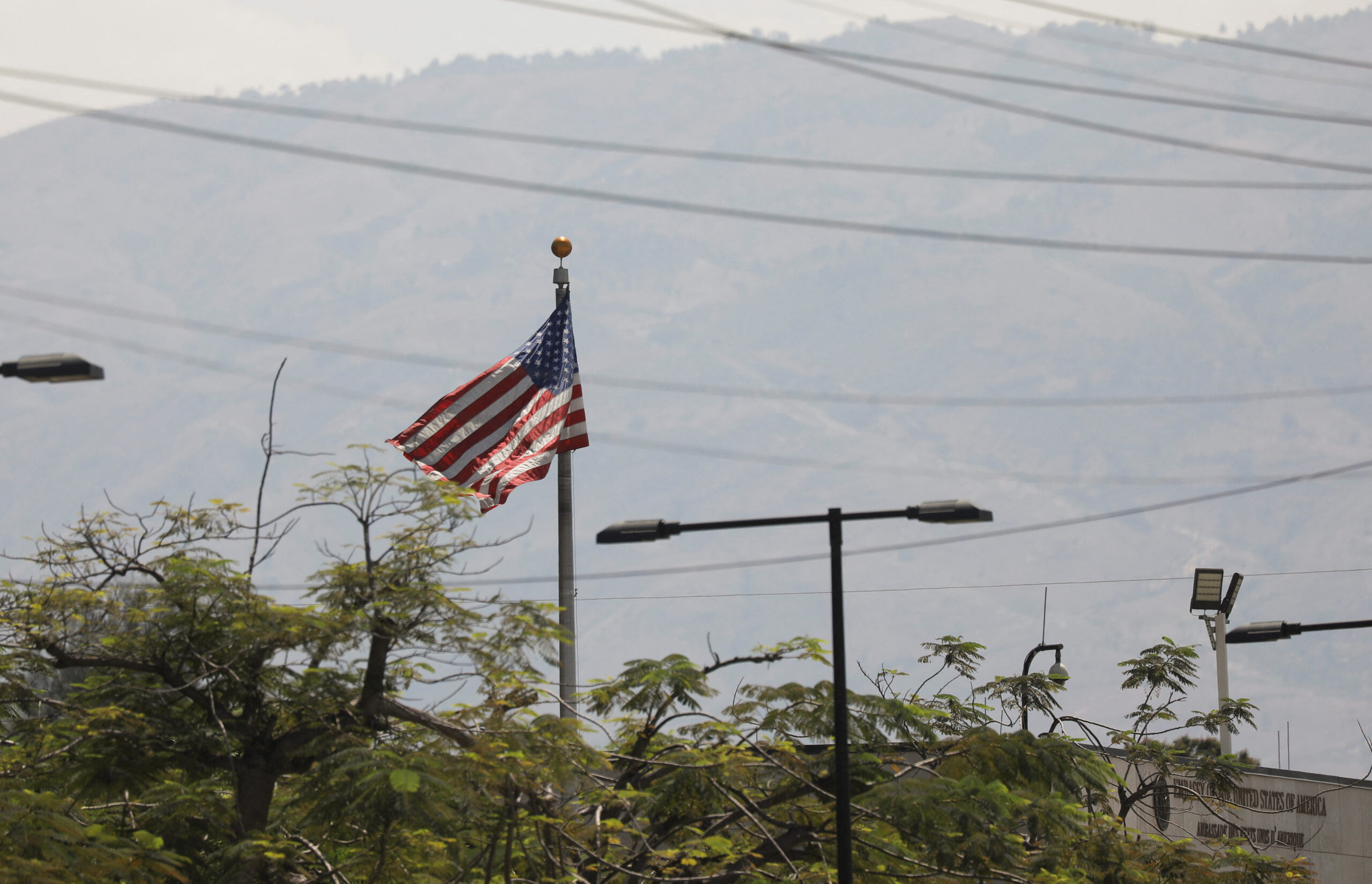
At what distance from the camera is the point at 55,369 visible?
1255cm

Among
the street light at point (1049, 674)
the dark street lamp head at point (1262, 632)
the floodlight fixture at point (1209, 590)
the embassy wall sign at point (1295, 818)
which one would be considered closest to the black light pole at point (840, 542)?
the street light at point (1049, 674)

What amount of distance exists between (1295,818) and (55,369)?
2690 cm

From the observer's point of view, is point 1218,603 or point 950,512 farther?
point 1218,603

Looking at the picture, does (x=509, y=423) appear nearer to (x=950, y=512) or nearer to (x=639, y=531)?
(x=639, y=531)

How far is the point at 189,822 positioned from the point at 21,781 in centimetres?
189

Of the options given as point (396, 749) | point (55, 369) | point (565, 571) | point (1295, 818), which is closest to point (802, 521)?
point (565, 571)

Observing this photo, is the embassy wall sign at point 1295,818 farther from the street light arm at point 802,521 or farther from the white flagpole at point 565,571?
the street light arm at point 802,521

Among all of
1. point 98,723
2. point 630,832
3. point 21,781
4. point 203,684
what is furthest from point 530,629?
point 21,781

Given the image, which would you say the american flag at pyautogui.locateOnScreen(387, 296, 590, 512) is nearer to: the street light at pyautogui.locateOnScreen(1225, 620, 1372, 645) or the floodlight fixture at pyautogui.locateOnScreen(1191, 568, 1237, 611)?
the street light at pyautogui.locateOnScreen(1225, 620, 1372, 645)

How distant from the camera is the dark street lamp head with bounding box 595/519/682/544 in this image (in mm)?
16312

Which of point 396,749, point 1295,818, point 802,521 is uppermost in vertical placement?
point 802,521

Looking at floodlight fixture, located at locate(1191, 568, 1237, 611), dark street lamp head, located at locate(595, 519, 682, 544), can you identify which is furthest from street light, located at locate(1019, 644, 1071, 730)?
dark street lamp head, located at locate(595, 519, 682, 544)

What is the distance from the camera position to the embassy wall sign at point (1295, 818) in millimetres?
29562

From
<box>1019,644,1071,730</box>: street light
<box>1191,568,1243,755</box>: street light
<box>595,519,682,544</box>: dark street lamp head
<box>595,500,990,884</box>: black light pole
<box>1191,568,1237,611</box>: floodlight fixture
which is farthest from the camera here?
<box>1191,568,1237,611</box>: floodlight fixture
